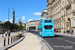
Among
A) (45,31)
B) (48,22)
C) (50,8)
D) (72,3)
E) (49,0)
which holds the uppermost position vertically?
(49,0)

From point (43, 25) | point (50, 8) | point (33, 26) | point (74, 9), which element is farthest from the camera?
point (33, 26)

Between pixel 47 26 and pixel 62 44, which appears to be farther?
pixel 47 26

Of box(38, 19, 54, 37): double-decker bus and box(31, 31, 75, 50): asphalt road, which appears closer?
box(31, 31, 75, 50): asphalt road

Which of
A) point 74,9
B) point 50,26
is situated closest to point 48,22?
point 50,26

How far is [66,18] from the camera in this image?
191ft

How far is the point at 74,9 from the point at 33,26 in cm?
11805

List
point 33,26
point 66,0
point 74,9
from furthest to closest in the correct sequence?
point 33,26 < point 66,0 < point 74,9

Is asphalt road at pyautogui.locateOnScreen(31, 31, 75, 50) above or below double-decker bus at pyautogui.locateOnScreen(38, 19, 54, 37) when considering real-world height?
below

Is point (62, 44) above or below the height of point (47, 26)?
below

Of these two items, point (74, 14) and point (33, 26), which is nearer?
point (74, 14)

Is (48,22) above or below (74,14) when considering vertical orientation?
below

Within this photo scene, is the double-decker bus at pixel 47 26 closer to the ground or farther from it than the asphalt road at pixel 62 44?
farther from it

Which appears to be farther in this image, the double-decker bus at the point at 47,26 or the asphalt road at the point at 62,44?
the double-decker bus at the point at 47,26

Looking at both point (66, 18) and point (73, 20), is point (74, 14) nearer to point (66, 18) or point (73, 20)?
point (73, 20)
